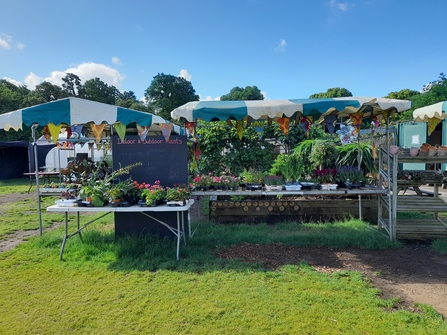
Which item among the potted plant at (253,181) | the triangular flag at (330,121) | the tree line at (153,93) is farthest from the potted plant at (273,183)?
the tree line at (153,93)

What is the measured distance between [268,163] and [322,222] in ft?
11.8

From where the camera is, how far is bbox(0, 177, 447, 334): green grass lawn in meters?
2.30

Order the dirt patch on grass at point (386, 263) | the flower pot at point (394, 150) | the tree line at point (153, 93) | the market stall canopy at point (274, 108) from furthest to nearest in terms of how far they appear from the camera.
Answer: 1. the tree line at point (153, 93)
2. the flower pot at point (394, 150)
3. the market stall canopy at point (274, 108)
4. the dirt patch on grass at point (386, 263)

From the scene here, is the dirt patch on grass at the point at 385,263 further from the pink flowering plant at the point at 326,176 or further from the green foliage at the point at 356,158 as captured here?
the green foliage at the point at 356,158

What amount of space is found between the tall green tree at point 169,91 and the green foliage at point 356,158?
40657mm

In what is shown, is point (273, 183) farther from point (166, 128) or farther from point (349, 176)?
point (166, 128)

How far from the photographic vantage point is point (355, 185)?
491cm

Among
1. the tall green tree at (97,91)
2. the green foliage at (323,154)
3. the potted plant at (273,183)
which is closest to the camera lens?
the potted plant at (273,183)

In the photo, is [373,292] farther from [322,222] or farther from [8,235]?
[8,235]

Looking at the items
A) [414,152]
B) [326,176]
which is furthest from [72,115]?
[414,152]

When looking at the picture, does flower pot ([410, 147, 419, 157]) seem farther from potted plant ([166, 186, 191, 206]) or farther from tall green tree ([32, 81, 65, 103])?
tall green tree ([32, 81, 65, 103])

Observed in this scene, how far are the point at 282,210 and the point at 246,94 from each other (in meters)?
40.9

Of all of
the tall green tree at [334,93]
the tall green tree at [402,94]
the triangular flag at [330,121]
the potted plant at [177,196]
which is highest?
the tall green tree at [334,93]

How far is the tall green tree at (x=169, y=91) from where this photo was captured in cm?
4559
